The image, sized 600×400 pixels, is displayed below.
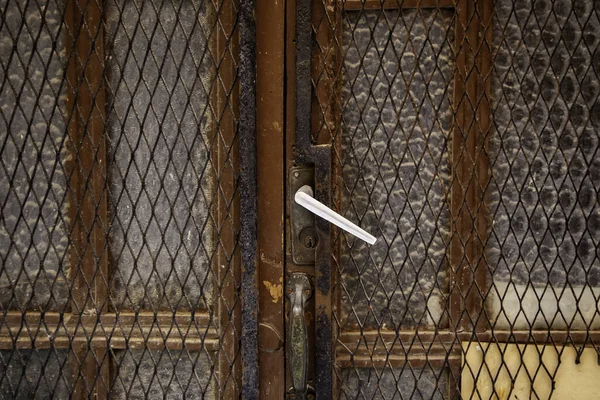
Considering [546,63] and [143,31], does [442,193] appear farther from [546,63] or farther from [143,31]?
[143,31]

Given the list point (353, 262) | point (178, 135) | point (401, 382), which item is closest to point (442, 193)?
point (353, 262)

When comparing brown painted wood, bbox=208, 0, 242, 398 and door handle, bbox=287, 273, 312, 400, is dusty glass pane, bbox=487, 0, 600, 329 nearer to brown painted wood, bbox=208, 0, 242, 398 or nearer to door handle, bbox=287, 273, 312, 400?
door handle, bbox=287, 273, 312, 400

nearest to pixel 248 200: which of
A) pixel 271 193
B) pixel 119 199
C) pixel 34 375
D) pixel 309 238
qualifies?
pixel 271 193

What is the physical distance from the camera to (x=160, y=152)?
4.56ft

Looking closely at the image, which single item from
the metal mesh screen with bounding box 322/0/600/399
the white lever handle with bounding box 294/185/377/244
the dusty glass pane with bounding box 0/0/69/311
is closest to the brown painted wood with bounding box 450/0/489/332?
the metal mesh screen with bounding box 322/0/600/399

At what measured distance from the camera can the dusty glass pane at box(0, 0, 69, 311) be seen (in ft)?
4.48

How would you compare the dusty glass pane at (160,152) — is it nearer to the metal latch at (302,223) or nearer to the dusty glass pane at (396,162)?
the metal latch at (302,223)

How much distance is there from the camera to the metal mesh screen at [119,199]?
1365 mm

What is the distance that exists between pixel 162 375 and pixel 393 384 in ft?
2.11

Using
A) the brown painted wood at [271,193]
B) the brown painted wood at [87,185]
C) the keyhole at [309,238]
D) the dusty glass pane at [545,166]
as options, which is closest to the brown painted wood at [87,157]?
the brown painted wood at [87,185]

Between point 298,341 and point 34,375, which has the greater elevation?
point 298,341

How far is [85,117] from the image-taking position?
4.50 feet

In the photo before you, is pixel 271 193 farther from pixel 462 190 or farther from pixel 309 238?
pixel 462 190

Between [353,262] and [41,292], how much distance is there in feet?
2.83
